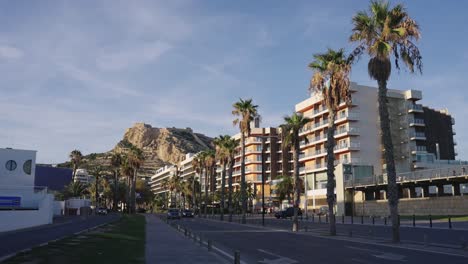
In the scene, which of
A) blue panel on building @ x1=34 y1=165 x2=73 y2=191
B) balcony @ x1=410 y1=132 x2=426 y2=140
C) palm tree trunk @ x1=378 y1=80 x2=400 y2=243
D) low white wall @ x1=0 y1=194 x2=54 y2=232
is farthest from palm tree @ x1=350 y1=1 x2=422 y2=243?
balcony @ x1=410 y1=132 x2=426 y2=140

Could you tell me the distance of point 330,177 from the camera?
31.8 metres

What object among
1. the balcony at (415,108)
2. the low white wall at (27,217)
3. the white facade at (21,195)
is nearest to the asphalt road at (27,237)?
the low white wall at (27,217)

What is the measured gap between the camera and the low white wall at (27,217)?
117 feet

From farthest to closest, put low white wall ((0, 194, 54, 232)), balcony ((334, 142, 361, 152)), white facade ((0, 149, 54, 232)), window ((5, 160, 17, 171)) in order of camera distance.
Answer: balcony ((334, 142, 361, 152)), window ((5, 160, 17, 171)), white facade ((0, 149, 54, 232)), low white wall ((0, 194, 54, 232))

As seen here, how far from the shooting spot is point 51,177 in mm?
72750

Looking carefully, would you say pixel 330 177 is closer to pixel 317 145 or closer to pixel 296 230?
pixel 296 230

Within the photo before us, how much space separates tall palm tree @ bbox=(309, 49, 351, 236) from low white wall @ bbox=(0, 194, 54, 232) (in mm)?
24828

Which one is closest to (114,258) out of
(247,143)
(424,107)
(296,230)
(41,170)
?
(296,230)

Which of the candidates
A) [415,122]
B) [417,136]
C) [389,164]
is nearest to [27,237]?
[389,164]

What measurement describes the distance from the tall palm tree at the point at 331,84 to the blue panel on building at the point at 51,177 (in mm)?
53616

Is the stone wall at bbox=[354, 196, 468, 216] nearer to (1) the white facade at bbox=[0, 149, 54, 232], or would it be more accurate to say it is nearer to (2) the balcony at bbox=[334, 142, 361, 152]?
(2) the balcony at bbox=[334, 142, 361, 152]

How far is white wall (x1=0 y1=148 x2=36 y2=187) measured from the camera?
51.0 m

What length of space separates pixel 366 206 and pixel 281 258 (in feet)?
176

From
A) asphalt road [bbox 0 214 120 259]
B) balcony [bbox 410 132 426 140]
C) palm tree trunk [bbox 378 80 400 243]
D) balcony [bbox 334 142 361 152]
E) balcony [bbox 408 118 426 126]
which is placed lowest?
asphalt road [bbox 0 214 120 259]
